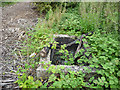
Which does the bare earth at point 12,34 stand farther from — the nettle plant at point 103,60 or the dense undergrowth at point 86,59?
the nettle plant at point 103,60

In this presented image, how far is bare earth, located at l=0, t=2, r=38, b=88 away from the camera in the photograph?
2.48 metres

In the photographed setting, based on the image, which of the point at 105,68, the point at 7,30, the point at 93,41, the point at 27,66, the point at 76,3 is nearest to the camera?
the point at 105,68

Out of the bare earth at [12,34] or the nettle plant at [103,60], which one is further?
the bare earth at [12,34]

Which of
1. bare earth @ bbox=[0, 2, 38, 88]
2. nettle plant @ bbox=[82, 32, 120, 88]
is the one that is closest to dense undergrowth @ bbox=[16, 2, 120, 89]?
nettle plant @ bbox=[82, 32, 120, 88]

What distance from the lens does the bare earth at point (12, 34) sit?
248 cm

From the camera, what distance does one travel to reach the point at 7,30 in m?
4.09

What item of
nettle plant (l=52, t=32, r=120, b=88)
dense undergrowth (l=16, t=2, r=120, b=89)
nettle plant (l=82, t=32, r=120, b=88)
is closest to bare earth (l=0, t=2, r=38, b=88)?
dense undergrowth (l=16, t=2, r=120, b=89)

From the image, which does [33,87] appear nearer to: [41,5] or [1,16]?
[41,5]

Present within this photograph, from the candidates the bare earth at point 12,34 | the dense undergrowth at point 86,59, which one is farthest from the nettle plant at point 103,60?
the bare earth at point 12,34

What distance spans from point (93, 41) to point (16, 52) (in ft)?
6.97

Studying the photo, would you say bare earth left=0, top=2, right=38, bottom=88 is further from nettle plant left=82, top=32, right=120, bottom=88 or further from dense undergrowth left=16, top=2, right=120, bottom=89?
nettle plant left=82, top=32, right=120, bottom=88

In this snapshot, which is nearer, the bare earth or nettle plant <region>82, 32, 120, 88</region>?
nettle plant <region>82, 32, 120, 88</region>

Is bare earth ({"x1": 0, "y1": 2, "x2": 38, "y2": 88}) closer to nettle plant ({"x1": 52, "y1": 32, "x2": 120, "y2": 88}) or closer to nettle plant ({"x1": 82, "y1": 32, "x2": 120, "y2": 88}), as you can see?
nettle plant ({"x1": 52, "y1": 32, "x2": 120, "y2": 88})

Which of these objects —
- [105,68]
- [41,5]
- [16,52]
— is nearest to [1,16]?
[41,5]
